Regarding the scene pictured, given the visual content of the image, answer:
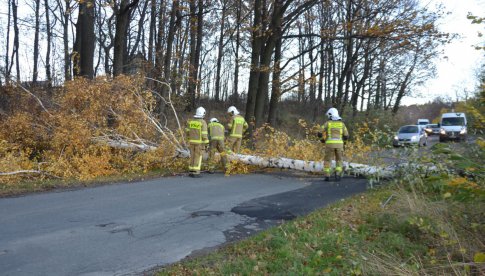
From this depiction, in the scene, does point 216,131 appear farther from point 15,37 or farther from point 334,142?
point 15,37

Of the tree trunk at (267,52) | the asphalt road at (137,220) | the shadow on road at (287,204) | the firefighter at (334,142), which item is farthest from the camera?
the tree trunk at (267,52)

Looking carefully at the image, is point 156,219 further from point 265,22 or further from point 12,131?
point 265,22

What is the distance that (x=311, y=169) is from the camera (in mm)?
11047

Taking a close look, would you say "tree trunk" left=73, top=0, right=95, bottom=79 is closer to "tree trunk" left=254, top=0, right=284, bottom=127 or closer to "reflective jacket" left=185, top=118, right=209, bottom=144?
"reflective jacket" left=185, top=118, right=209, bottom=144

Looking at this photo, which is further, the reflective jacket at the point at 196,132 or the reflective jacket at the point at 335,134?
the reflective jacket at the point at 196,132

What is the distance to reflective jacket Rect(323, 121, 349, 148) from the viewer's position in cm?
1031

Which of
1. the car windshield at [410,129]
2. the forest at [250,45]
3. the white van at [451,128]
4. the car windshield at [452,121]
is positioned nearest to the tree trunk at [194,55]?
the forest at [250,45]

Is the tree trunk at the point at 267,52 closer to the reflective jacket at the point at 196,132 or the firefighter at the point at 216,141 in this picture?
the firefighter at the point at 216,141

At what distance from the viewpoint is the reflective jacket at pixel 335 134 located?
33.8 ft

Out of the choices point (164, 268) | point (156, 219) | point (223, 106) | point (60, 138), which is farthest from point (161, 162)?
point (223, 106)

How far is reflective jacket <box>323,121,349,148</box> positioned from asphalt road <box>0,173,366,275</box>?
1.12m

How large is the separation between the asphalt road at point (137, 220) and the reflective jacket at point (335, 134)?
112cm

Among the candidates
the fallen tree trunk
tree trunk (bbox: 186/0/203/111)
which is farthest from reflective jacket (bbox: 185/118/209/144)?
tree trunk (bbox: 186/0/203/111)

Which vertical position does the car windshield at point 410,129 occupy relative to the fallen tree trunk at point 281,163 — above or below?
above
